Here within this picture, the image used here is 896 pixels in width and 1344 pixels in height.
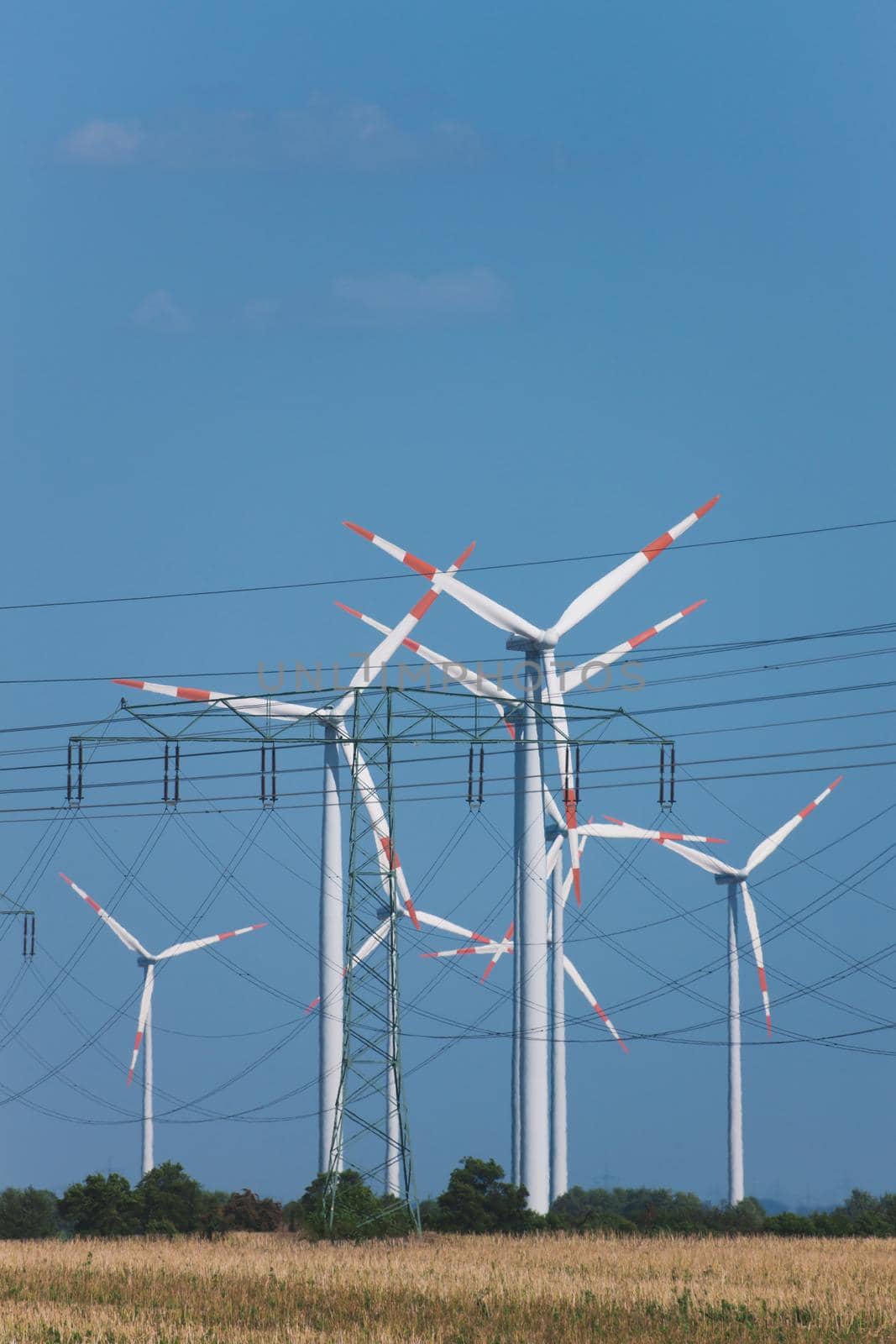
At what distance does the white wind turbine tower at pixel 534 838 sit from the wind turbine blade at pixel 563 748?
0.07m

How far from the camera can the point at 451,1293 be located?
1935 inches

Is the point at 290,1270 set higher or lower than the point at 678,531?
lower

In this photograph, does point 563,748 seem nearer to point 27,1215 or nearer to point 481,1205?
point 481,1205

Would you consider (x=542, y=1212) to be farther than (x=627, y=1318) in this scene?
Yes

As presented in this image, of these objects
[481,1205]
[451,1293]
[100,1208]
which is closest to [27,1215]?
[100,1208]

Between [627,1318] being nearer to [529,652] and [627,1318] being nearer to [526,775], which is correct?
[526,775]

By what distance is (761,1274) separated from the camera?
5484 cm

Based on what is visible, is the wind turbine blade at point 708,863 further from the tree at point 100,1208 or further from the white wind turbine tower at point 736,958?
the tree at point 100,1208

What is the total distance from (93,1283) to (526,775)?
36.4 meters

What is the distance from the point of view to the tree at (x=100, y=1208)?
77.8m

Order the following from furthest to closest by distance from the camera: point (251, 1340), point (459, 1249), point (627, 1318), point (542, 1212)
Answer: point (542, 1212), point (459, 1249), point (627, 1318), point (251, 1340)

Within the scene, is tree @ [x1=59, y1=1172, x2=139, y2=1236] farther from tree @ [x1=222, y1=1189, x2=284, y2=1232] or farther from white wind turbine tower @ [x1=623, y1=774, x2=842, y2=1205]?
white wind turbine tower @ [x1=623, y1=774, x2=842, y2=1205]

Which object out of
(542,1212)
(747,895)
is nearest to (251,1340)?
(542,1212)

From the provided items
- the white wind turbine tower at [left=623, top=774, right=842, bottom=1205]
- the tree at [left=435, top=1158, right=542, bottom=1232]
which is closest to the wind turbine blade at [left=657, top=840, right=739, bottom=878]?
the white wind turbine tower at [left=623, top=774, right=842, bottom=1205]
